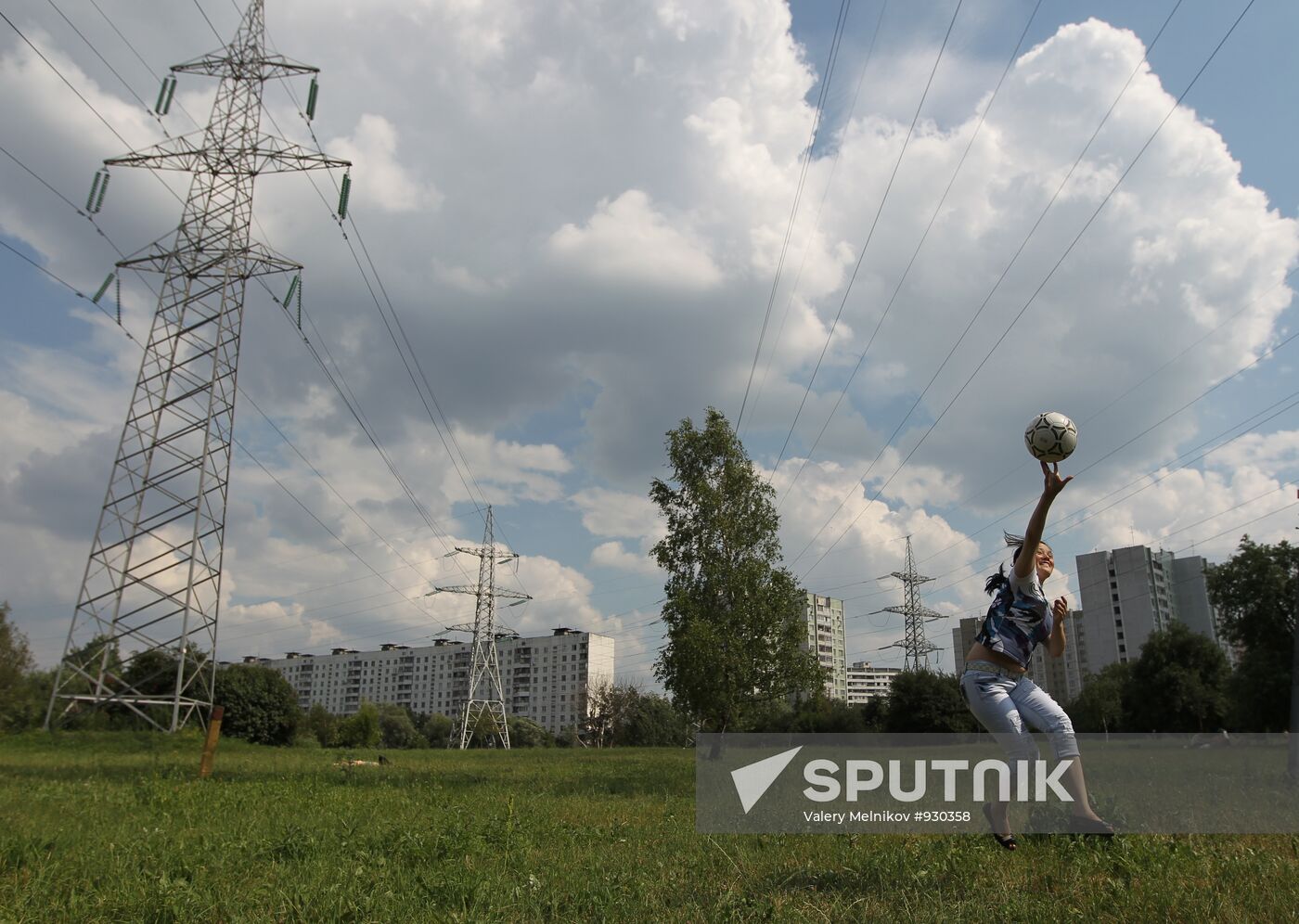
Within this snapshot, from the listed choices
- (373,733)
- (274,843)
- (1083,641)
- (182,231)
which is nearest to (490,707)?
(373,733)

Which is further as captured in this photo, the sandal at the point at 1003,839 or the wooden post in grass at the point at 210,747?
the wooden post in grass at the point at 210,747

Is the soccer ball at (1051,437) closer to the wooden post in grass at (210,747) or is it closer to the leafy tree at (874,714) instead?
the wooden post in grass at (210,747)

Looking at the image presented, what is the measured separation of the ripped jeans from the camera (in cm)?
607

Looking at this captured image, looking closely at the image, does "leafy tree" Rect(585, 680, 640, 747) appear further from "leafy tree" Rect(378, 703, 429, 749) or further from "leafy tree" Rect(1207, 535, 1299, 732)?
"leafy tree" Rect(1207, 535, 1299, 732)

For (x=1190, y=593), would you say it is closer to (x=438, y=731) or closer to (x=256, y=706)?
(x=438, y=731)

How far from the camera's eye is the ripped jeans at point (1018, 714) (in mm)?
6074

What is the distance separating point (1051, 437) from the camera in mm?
7113

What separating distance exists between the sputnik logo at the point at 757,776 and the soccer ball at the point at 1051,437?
238 inches

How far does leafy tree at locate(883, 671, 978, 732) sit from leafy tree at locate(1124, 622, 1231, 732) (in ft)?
46.3

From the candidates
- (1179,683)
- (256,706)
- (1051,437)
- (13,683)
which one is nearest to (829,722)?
(1179,683)

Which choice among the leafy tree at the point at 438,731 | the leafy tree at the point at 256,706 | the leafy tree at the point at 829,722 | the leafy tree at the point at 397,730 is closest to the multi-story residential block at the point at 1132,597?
the leafy tree at the point at 829,722

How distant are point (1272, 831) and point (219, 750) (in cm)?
3432

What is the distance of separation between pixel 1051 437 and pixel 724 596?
24.7 meters

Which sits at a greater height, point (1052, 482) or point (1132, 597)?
point (1132, 597)
